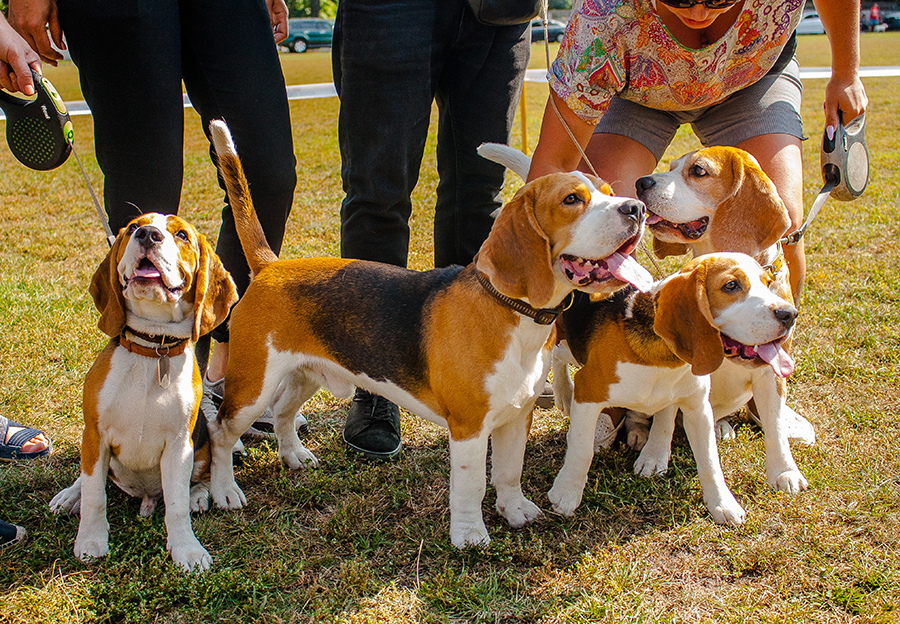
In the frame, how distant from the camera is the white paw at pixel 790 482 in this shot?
3245mm

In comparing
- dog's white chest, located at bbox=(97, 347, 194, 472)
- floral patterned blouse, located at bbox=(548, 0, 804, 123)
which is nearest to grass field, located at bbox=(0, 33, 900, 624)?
dog's white chest, located at bbox=(97, 347, 194, 472)

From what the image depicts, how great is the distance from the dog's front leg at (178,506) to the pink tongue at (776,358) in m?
2.25

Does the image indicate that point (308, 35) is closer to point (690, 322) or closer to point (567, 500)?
point (567, 500)

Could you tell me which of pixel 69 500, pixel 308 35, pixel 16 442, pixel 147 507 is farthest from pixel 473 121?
pixel 308 35

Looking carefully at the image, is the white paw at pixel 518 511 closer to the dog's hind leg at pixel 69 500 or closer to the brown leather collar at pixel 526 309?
the brown leather collar at pixel 526 309

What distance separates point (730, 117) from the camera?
3.80 meters

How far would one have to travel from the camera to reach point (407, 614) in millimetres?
2646

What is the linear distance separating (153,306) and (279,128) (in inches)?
42.9

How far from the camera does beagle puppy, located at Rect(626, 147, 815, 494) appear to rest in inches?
126

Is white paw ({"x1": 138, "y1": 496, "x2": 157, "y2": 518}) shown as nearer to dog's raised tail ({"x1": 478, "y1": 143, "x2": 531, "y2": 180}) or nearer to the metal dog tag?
the metal dog tag

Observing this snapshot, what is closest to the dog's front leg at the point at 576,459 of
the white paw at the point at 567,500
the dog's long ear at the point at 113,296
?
the white paw at the point at 567,500

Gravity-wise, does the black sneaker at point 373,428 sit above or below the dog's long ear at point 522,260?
below

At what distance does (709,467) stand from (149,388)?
90.8 inches

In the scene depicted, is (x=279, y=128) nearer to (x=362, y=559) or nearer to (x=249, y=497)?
(x=249, y=497)
